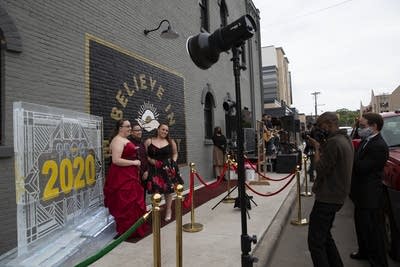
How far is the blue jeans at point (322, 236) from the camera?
3.35 metres

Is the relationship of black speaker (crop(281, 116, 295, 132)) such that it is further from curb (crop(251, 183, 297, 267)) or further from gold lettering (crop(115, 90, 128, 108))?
gold lettering (crop(115, 90, 128, 108))

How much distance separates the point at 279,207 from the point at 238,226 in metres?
1.63

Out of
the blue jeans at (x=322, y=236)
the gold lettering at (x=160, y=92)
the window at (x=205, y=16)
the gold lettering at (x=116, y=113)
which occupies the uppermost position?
the window at (x=205, y=16)

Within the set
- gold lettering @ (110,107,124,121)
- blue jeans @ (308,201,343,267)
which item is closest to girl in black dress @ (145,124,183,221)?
gold lettering @ (110,107,124,121)

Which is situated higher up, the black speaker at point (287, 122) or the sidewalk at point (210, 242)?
the black speaker at point (287, 122)

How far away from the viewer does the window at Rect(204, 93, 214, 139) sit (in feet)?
38.7

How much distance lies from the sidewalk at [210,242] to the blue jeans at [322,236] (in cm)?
92

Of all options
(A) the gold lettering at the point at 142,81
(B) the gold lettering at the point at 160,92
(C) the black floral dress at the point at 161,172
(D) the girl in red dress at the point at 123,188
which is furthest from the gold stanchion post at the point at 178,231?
(B) the gold lettering at the point at 160,92

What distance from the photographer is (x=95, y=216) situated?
5.07 meters

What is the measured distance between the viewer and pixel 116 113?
21.1 feet

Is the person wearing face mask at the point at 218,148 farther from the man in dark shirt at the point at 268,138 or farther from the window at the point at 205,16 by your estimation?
the window at the point at 205,16

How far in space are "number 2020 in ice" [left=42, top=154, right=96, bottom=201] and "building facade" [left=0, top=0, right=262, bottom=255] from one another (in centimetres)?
69

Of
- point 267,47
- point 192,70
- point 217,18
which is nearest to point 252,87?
point 217,18

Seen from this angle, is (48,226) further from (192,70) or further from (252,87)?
(252,87)
